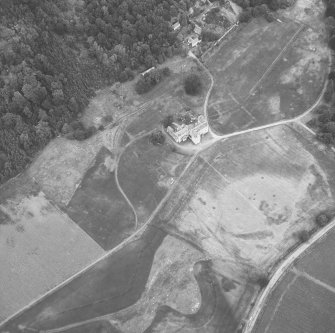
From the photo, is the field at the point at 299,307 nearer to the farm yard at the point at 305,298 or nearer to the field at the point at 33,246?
the farm yard at the point at 305,298

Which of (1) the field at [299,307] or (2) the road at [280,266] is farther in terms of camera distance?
(2) the road at [280,266]

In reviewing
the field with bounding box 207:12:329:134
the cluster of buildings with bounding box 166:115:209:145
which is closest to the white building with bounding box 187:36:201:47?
the field with bounding box 207:12:329:134

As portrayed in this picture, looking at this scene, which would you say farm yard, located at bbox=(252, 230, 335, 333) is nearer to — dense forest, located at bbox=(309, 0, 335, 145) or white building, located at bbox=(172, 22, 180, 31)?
dense forest, located at bbox=(309, 0, 335, 145)

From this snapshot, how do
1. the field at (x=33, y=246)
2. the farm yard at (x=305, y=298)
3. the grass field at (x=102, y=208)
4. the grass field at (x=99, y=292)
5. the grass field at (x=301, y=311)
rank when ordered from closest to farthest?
the grass field at (x=301, y=311) < the farm yard at (x=305, y=298) < the grass field at (x=99, y=292) < the field at (x=33, y=246) < the grass field at (x=102, y=208)

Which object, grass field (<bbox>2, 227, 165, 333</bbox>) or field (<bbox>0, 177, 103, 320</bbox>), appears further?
field (<bbox>0, 177, 103, 320</bbox>)

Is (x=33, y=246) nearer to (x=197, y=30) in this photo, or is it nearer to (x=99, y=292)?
(x=99, y=292)

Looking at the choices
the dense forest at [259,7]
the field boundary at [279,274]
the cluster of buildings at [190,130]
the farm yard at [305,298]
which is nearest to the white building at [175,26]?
the dense forest at [259,7]

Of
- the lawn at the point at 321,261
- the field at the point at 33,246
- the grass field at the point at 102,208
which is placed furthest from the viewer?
the grass field at the point at 102,208
